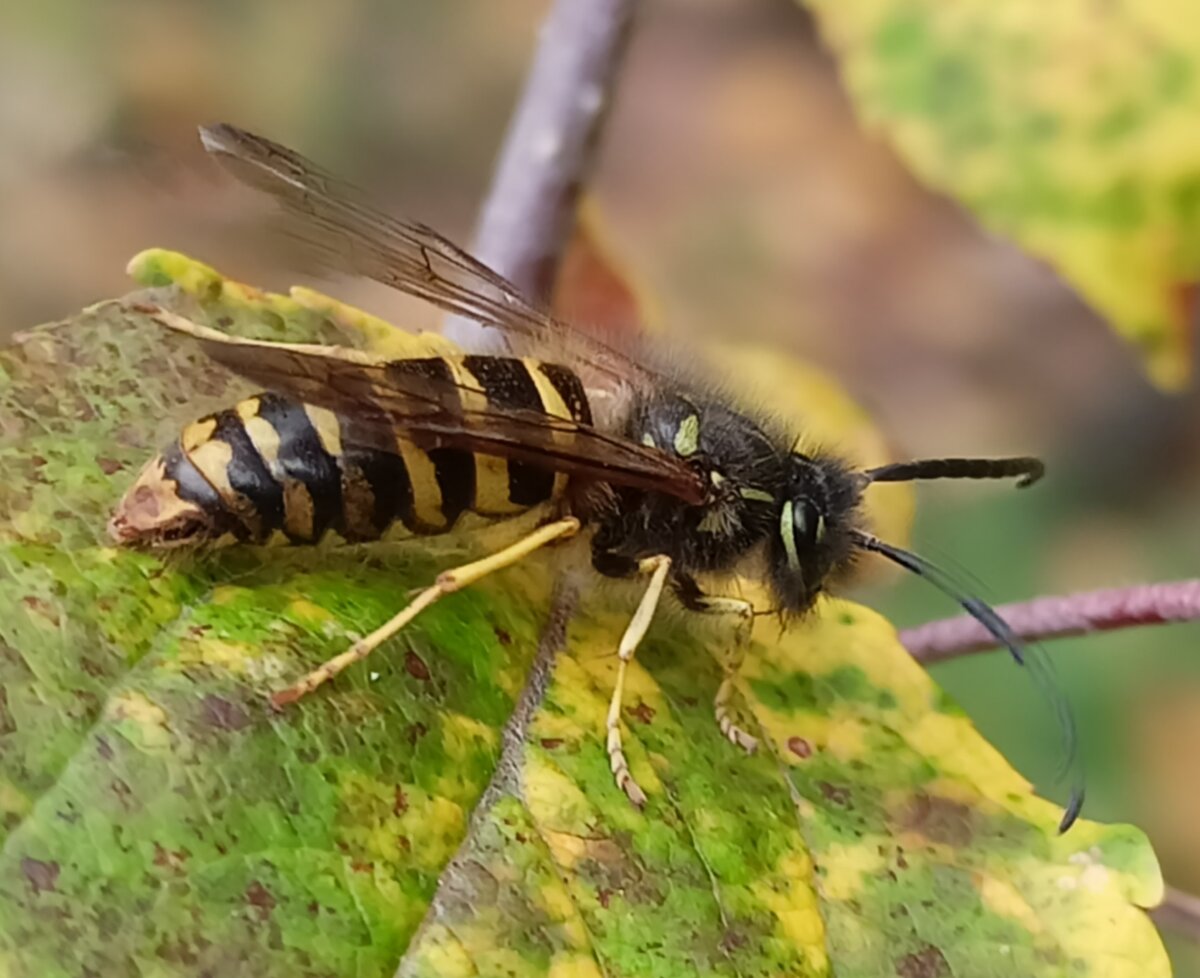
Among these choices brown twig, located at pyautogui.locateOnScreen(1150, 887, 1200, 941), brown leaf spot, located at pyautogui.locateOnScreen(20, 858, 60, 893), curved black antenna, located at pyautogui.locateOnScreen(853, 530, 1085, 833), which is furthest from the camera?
brown twig, located at pyautogui.locateOnScreen(1150, 887, 1200, 941)

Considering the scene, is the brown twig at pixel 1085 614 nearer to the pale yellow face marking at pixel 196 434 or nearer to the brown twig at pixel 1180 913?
the brown twig at pixel 1180 913

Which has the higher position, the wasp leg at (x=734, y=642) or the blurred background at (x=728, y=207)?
the wasp leg at (x=734, y=642)

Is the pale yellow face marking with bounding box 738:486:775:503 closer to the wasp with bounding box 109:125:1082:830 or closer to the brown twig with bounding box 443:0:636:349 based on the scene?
the wasp with bounding box 109:125:1082:830

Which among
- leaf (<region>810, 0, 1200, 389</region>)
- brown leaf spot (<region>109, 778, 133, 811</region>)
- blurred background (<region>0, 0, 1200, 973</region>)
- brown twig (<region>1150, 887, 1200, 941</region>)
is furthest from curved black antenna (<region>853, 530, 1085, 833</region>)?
blurred background (<region>0, 0, 1200, 973</region>)

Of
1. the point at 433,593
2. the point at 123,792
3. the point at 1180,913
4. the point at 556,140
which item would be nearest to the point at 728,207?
the point at 556,140

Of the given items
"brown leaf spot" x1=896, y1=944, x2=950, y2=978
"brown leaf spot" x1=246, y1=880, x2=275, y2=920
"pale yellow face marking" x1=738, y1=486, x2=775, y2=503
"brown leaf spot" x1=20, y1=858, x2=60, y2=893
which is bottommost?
"brown leaf spot" x1=896, y1=944, x2=950, y2=978

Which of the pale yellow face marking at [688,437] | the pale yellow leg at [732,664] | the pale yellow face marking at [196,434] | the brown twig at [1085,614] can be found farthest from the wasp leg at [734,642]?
the pale yellow face marking at [196,434]
